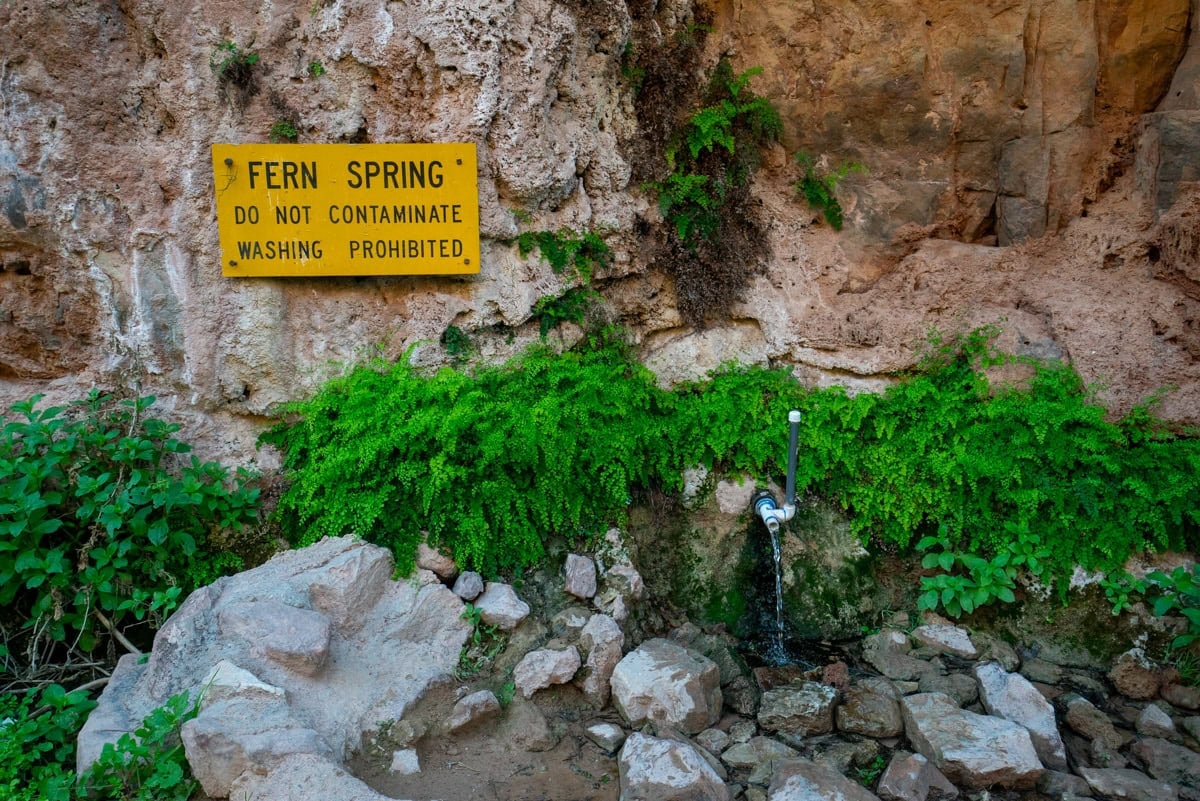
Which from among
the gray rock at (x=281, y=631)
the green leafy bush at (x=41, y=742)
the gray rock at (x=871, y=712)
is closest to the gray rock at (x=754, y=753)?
the gray rock at (x=871, y=712)

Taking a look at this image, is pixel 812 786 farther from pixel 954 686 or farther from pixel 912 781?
pixel 954 686

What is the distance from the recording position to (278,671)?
366 centimetres

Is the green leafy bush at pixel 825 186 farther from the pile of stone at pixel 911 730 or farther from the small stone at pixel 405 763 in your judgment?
the small stone at pixel 405 763

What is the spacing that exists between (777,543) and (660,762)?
6.23 feet

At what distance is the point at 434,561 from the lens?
4410mm

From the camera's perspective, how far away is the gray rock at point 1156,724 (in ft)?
13.2

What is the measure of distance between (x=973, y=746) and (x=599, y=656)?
196cm

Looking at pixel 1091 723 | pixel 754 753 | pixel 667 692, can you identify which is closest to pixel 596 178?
pixel 667 692

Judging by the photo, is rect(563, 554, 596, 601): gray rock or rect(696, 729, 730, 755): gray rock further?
rect(563, 554, 596, 601): gray rock

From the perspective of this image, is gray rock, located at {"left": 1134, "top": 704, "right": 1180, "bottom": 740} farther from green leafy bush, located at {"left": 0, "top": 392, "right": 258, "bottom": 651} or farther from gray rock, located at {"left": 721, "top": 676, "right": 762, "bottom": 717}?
green leafy bush, located at {"left": 0, "top": 392, "right": 258, "bottom": 651}

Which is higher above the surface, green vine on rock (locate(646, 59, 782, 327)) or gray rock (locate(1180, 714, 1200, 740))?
green vine on rock (locate(646, 59, 782, 327))

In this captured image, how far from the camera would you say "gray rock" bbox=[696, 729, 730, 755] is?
3793mm

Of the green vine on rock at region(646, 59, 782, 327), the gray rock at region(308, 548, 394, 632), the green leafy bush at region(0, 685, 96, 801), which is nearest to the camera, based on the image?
the green leafy bush at region(0, 685, 96, 801)

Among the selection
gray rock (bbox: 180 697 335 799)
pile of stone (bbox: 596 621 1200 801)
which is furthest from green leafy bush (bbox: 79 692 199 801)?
pile of stone (bbox: 596 621 1200 801)
